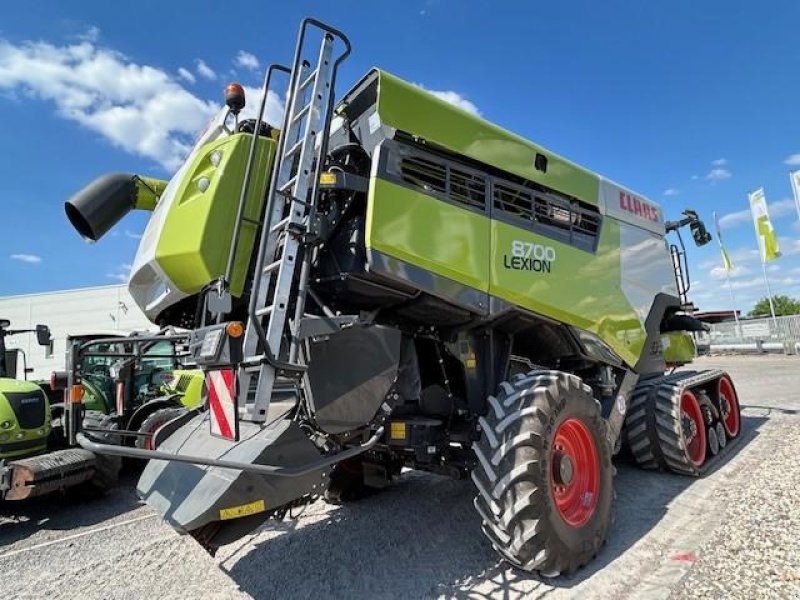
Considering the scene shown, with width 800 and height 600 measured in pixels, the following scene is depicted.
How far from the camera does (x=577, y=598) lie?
3.11 meters

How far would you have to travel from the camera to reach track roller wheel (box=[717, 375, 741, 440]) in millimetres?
7070

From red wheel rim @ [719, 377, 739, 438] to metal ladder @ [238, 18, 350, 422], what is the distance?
6372mm

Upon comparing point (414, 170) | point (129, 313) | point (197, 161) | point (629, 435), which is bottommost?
point (629, 435)

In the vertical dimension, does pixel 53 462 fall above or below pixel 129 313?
below

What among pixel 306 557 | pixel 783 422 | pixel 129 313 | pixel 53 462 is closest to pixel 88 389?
pixel 53 462

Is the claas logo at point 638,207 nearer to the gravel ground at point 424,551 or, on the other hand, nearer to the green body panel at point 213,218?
the gravel ground at point 424,551

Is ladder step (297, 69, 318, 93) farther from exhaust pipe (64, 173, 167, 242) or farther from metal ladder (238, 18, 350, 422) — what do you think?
exhaust pipe (64, 173, 167, 242)

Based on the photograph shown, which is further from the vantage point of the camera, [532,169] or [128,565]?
[532,169]

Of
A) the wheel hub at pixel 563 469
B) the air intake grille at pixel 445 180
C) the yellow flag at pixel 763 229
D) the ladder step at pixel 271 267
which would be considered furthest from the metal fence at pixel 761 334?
the ladder step at pixel 271 267

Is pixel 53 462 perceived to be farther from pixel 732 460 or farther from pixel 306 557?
pixel 732 460

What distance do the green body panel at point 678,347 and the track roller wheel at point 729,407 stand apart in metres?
0.56

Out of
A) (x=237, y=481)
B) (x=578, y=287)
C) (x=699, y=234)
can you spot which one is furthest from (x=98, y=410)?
(x=699, y=234)

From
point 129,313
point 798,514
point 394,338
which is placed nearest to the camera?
point 394,338

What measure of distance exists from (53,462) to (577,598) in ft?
16.8
